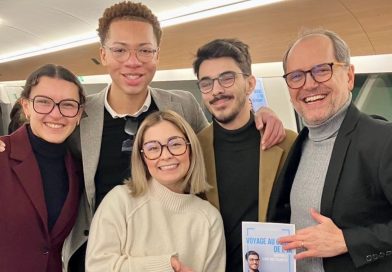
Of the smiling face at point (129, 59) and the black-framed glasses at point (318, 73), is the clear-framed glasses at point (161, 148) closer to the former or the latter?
the smiling face at point (129, 59)

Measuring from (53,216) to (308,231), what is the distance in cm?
138

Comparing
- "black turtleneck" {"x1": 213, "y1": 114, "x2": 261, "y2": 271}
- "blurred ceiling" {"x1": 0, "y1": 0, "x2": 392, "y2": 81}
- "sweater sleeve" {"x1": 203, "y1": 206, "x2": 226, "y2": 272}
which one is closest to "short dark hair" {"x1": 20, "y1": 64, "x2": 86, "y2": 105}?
"black turtleneck" {"x1": 213, "y1": 114, "x2": 261, "y2": 271}

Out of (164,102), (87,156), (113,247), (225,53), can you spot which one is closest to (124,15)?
(164,102)

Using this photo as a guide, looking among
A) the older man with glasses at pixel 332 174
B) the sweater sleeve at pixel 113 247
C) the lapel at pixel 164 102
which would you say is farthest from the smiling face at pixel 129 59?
the older man with glasses at pixel 332 174

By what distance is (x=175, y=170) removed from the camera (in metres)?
2.24

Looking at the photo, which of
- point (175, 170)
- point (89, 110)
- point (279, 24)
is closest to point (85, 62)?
point (279, 24)

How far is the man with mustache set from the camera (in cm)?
239

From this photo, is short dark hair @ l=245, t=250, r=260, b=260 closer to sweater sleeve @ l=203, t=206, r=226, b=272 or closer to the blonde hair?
sweater sleeve @ l=203, t=206, r=226, b=272

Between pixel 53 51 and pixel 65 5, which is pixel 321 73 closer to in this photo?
pixel 65 5

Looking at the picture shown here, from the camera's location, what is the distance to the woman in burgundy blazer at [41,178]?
2.22 metres

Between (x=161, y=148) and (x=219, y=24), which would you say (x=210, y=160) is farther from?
(x=219, y=24)

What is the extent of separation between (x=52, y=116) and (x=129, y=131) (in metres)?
0.49

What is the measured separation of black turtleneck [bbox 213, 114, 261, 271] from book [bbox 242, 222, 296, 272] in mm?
334

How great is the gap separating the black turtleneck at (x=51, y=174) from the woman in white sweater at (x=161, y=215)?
345 millimetres
